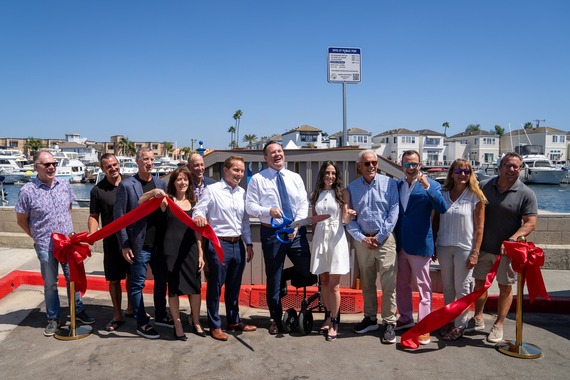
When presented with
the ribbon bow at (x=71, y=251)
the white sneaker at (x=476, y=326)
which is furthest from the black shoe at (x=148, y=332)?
the white sneaker at (x=476, y=326)

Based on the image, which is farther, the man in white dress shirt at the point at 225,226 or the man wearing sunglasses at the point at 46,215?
the man wearing sunglasses at the point at 46,215

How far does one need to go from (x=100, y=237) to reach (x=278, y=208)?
1935 millimetres

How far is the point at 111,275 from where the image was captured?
4.61 meters

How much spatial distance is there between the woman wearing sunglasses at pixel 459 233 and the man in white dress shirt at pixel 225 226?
213cm

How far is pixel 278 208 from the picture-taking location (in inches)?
166

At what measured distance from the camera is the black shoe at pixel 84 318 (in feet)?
15.6

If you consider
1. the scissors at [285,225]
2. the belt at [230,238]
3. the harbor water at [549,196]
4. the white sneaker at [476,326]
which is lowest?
the harbor water at [549,196]

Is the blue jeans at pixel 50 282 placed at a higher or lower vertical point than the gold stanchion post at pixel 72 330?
higher

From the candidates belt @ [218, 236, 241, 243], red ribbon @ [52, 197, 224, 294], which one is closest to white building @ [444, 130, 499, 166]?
belt @ [218, 236, 241, 243]

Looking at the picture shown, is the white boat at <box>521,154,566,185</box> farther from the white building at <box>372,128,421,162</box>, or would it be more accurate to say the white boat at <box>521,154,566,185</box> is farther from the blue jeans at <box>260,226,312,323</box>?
the blue jeans at <box>260,226,312,323</box>

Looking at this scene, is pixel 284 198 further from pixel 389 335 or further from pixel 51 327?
pixel 51 327

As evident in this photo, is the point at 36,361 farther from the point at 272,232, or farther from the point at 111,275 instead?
the point at 272,232

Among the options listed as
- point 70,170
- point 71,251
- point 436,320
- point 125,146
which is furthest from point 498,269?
point 125,146

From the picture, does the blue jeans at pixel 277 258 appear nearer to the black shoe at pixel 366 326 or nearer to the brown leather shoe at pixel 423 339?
the black shoe at pixel 366 326
